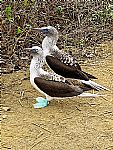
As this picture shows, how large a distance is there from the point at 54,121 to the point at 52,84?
55cm

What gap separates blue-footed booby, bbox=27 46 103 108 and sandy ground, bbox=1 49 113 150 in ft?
0.61

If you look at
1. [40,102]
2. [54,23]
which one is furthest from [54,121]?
[54,23]

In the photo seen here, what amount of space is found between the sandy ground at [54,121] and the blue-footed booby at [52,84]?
19 cm

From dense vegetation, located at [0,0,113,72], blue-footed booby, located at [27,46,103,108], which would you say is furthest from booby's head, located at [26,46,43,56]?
dense vegetation, located at [0,0,113,72]

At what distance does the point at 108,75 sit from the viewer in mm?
7129

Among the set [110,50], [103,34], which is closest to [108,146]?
[110,50]

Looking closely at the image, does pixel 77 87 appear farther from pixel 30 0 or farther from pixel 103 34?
pixel 103 34

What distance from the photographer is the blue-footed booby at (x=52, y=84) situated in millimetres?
5840

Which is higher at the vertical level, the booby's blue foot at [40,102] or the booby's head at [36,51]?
the booby's head at [36,51]

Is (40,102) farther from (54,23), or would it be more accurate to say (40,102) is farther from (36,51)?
(54,23)

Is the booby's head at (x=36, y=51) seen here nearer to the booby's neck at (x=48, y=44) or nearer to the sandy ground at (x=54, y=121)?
the booby's neck at (x=48, y=44)

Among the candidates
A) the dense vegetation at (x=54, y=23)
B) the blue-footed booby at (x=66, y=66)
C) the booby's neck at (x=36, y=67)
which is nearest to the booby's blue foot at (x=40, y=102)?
the booby's neck at (x=36, y=67)

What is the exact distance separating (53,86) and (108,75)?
1.54 metres

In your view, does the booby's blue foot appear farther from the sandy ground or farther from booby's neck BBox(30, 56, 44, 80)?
booby's neck BBox(30, 56, 44, 80)
